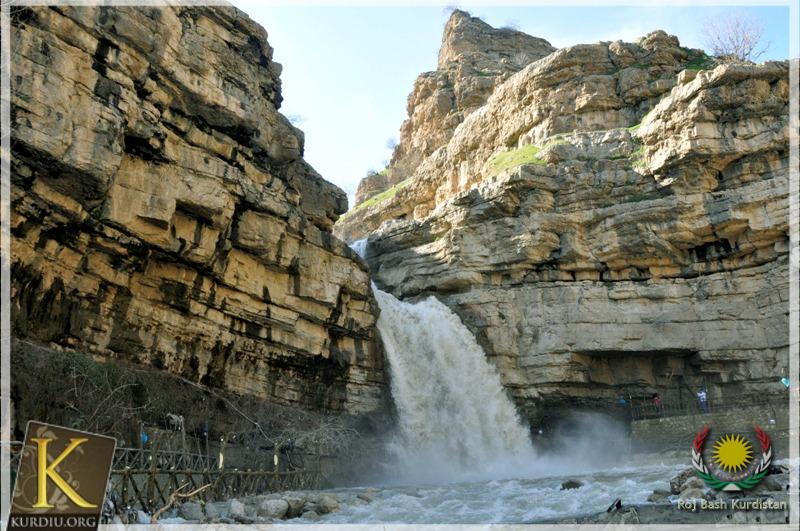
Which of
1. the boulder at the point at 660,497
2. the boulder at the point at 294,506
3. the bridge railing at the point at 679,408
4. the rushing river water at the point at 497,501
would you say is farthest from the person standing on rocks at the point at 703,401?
the boulder at the point at 294,506

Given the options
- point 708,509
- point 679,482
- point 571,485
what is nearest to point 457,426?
point 571,485

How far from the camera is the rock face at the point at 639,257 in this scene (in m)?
30.7

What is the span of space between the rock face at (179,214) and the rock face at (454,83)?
1137 inches

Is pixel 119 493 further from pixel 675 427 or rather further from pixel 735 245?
pixel 735 245

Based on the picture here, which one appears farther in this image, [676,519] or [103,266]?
[103,266]

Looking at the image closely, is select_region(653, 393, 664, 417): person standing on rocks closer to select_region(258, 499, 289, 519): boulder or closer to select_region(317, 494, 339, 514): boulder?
select_region(317, 494, 339, 514): boulder

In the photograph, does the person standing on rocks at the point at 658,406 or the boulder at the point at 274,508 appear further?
the person standing on rocks at the point at 658,406

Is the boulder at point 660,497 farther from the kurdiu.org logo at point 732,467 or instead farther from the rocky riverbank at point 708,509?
the kurdiu.org logo at point 732,467

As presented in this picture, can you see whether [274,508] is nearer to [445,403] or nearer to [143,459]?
[143,459]

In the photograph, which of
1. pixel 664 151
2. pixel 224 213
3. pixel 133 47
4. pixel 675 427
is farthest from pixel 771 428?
pixel 133 47

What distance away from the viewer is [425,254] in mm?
36625

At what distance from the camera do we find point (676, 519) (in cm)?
1241

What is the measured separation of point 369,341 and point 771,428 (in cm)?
1704

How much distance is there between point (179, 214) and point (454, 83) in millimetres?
40655
